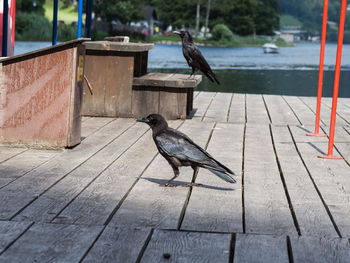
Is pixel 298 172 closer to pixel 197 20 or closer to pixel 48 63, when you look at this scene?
pixel 48 63

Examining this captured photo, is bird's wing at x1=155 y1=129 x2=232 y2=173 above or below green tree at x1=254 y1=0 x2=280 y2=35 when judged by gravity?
below

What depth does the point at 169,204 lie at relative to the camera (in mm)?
4148

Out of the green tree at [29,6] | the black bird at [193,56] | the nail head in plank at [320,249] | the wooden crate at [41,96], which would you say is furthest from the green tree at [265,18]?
the nail head in plank at [320,249]

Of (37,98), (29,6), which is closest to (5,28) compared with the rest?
(37,98)

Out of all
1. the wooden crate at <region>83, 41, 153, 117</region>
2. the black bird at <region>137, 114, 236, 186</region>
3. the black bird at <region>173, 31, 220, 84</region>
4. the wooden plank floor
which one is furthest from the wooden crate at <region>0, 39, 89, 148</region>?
the black bird at <region>173, 31, 220, 84</region>

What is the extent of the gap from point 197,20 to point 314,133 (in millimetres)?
100591

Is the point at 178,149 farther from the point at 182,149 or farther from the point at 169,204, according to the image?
the point at 169,204

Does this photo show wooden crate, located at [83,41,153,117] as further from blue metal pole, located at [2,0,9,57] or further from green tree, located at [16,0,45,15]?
green tree, located at [16,0,45,15]

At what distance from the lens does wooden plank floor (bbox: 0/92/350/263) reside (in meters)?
3.21

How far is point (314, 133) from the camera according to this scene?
25.1 feet

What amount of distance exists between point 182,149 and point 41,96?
6.33 feet

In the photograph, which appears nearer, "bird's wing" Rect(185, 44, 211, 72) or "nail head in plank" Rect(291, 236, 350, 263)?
"nail head in plank" Rect(291, 236, 350, 263)

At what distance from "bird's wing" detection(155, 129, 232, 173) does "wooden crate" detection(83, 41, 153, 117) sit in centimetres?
399

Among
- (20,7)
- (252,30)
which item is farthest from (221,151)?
(252,30)
